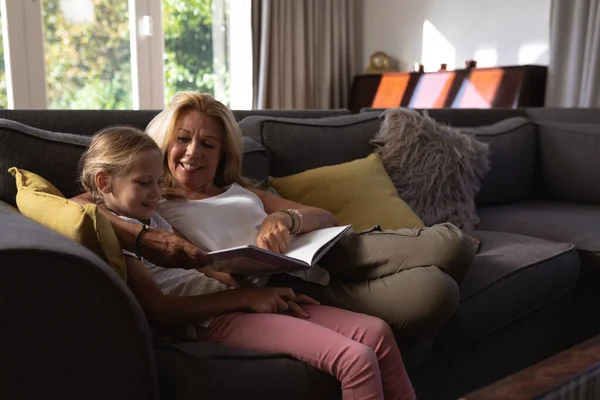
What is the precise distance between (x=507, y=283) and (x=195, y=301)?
2.72ft

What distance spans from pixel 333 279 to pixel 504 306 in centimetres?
46

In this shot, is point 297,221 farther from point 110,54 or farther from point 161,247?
point 110,54

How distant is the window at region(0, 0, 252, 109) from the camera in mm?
3211

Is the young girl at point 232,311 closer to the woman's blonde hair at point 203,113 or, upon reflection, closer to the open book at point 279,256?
the open book at point 279,256

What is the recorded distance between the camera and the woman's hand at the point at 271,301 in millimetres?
1175

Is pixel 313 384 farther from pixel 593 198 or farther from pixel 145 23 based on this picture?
pixel 145 23

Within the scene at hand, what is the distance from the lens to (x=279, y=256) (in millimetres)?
1098

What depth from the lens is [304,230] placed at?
4.77ft

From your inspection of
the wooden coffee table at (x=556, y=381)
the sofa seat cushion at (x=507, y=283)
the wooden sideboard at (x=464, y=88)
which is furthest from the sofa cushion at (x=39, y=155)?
the wooden sideboard at (x=464, y=88)

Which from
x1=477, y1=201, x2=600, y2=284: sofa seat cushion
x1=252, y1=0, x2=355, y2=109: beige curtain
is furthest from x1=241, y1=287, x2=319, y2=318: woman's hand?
x1=252, y1=0, x2=355, y2=109: beige curtain

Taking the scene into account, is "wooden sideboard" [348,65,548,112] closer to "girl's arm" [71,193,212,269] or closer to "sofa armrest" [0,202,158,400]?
"girl's arm" [71,193,212,269]

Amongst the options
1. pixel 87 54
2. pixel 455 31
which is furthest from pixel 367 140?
pixel 455 31

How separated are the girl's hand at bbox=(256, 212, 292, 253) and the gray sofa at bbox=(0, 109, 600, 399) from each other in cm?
32

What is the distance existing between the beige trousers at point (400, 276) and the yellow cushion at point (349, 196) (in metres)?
0.29
